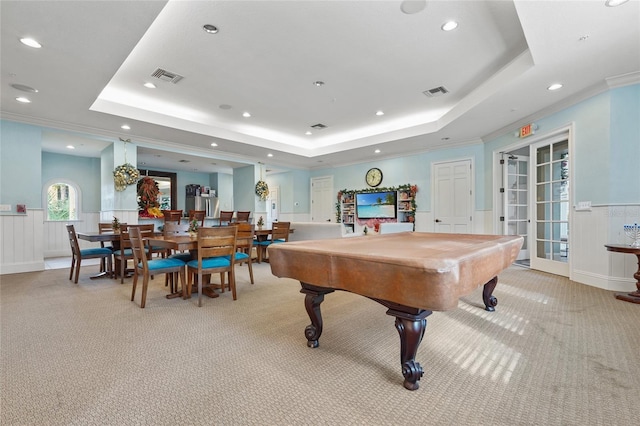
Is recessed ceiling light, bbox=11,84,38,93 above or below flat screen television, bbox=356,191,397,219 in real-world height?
above

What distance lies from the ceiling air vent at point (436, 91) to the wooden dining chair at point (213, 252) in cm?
364

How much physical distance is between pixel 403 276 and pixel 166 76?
419 centimetres

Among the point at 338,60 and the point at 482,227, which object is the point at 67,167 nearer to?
the point at 338,60

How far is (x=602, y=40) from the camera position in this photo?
276cm

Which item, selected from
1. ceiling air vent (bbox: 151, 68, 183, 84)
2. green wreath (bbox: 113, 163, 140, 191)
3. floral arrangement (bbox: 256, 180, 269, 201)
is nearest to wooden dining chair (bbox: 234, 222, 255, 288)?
ceiling air vent (bbox: 151, 68, 183, 84)

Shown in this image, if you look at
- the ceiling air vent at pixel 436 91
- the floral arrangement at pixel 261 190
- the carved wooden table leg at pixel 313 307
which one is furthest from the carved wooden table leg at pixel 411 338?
the floral arrangement at pixel 261 190

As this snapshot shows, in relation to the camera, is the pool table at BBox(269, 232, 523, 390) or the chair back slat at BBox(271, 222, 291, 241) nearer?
the pool table at BBox(269, 232, 523, 390)

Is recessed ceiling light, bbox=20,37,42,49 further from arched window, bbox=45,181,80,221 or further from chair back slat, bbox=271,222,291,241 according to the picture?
arched window, bbox=45,181,80,221

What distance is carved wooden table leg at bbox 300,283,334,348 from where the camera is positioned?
202 cm

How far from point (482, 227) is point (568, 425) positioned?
562 centimetres

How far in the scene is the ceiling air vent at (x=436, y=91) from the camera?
447 cm

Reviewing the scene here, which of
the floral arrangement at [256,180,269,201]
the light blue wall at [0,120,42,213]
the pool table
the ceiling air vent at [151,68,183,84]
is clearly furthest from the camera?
the floral arrangement at [256,180,269,201]

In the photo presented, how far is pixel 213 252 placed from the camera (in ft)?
10.4

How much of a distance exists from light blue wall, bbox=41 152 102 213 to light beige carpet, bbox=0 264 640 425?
5.26 metres
